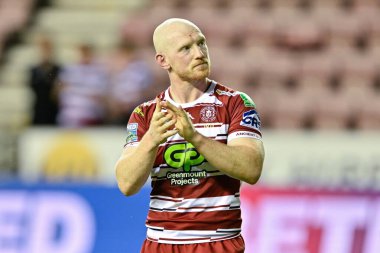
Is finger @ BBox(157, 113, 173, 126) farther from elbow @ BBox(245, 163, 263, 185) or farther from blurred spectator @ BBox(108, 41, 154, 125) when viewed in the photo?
blurred spectator @ BBox(108, 41, 154, 125)

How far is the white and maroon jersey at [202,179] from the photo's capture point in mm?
4488

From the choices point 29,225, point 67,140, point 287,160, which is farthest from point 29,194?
point 287,160

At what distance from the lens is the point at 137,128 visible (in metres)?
4.60

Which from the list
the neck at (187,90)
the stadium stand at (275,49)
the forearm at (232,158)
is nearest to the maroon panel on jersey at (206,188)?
the forearm at (232,158)

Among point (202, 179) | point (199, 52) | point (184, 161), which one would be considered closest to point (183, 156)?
point (184, 161)

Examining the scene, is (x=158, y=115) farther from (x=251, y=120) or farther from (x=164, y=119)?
(x=251, y=120)

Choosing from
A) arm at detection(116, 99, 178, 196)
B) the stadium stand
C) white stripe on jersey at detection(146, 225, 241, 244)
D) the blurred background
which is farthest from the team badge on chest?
the stadium stand

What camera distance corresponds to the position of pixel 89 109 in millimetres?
10227

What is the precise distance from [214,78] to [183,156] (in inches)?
278

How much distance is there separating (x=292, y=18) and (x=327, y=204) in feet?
15.6

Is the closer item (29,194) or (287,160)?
(29,194)

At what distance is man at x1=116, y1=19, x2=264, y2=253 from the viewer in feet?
14.7

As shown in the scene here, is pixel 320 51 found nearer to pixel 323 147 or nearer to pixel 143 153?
pixel 323 147

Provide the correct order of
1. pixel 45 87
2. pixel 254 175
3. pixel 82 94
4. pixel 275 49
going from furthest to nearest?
Result: 1. pixel 275 49
2. pixel 45 87
3. pixel 82 94
4. pixel 254 175
